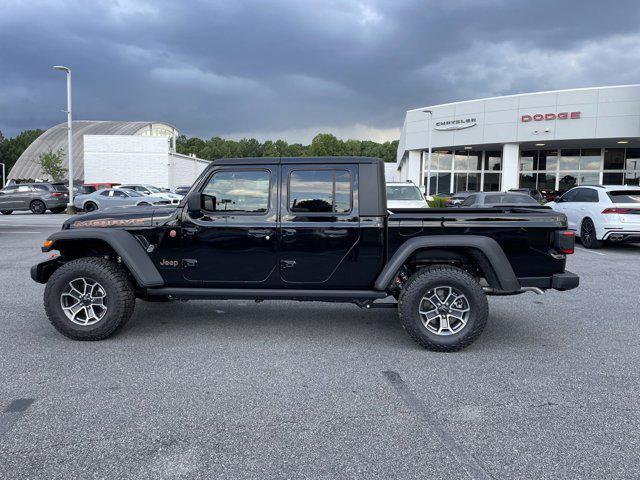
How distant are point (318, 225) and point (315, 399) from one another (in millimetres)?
1704

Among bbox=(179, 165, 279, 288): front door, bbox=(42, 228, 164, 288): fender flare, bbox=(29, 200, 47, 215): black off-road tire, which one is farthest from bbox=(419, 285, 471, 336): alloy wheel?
bbox=(29, 200, 47, 215): black off-road tire

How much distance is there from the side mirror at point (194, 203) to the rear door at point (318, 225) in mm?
774

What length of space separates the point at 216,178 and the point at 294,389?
7.32 feet

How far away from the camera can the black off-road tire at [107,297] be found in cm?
485

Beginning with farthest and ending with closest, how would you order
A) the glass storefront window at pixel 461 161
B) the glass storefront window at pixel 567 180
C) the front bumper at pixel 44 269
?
the glass storefront window at pixel 461 161, the glass storefront window at pixel 567 180, the front bumper at pixel 44 269

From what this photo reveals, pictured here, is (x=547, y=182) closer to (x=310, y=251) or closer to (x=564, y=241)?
(x=564, y=241)

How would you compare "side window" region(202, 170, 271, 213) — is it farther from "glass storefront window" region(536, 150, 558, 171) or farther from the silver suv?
"glass storefront window" region(536, 150, 558, 171)

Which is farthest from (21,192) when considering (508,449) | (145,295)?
(508,449)

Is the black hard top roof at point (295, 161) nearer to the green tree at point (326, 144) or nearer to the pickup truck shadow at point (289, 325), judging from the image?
the pickup truck shadow at point (289, 325)

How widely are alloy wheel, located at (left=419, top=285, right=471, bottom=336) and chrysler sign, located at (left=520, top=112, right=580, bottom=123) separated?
31659 millimetres

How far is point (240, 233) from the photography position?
190 inches

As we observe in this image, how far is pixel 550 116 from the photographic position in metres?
32.3

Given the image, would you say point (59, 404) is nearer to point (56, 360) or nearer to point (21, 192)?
point (56, 360)

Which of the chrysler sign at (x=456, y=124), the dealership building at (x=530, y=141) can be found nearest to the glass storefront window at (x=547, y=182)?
the dealership building at (x=530, y=141)
